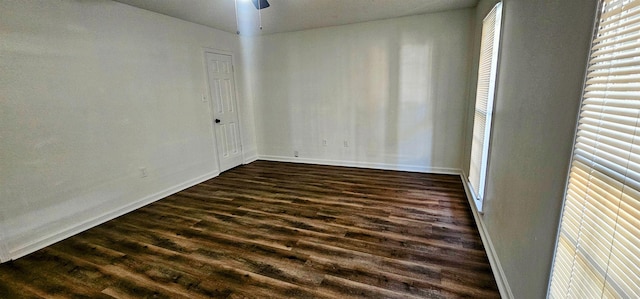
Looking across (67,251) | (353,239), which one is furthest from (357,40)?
(67,251)

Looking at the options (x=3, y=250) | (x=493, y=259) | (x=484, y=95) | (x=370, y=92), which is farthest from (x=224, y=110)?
(x=493, y=259)

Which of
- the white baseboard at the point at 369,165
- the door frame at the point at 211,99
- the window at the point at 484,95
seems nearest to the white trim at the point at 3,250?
the door frame at the point at 211,99

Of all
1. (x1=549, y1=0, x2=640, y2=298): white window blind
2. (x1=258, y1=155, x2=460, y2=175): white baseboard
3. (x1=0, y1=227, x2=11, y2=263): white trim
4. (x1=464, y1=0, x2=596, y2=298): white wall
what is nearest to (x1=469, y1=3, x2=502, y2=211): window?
(x1=464, y1=0, x2=596, y2=298): white wall

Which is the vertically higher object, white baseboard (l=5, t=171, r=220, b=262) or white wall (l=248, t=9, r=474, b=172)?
white wall (l=248, t=9, r=474, b=172)

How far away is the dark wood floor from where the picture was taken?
1.95 m

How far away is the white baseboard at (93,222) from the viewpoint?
2502 millimetres

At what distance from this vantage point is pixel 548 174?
1.24 m

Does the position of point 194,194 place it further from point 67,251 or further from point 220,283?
point 220,283

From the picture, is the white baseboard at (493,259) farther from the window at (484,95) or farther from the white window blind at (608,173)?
the white window blind at (608,173)

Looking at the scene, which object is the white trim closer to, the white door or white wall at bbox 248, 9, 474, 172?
the white door

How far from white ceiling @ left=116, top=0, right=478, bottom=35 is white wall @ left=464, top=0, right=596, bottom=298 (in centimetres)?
170

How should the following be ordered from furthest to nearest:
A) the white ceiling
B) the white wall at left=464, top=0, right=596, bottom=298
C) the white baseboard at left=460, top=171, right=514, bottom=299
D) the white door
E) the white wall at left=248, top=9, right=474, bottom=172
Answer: the white door → the white wall at left=248, top=9, right=474, bottom=172 → the white ceiling → the white baseboard at left=460, top=171, right=514, bottom=299 → the white wall at left=464, top=0, right=596, bottom=298

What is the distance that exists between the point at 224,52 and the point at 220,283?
385cm

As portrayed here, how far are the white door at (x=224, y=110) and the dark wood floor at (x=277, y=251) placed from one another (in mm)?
1257
